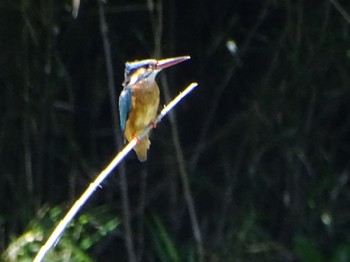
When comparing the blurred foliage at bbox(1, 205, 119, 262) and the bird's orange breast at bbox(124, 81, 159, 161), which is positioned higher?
the bird's orange breast at bbox(124, 81, 159, 161)

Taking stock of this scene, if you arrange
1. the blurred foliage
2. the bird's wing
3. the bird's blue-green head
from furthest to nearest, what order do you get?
1. the blurred foliage
2. the bird's wing
3. the bird's blue-green head

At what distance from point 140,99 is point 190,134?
0.79 metres

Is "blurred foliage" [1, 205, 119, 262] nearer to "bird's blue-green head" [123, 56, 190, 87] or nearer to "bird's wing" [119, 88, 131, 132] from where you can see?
"bird's wing" [119, 88, 131, 132]

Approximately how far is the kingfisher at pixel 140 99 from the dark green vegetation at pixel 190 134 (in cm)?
35

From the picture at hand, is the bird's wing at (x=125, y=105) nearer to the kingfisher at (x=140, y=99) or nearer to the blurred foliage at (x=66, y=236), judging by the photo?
the kingfisher at (x=140, y=99)

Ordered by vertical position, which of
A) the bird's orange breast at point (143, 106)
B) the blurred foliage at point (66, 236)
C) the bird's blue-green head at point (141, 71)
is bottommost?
the blurred foliage at point (66, 236)

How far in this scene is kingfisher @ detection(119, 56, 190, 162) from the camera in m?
2.98

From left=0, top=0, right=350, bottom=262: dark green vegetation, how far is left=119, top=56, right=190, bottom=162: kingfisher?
13.6 inches

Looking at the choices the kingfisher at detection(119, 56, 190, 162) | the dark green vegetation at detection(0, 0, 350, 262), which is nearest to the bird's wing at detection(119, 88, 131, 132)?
the kingfisher at detection(119, 56, 190, 162)

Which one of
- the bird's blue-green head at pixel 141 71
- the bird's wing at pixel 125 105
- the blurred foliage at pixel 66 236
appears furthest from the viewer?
the blurred foliage at pixel 66 236

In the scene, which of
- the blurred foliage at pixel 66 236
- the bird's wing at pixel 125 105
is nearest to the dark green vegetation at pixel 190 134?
the blurred foliage at pixel 66 236

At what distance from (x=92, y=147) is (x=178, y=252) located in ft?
1.69

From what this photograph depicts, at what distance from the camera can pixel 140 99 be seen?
304cm

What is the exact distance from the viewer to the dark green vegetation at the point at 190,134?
11.4 feet
